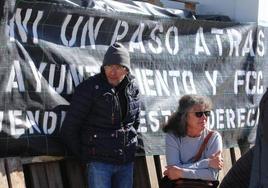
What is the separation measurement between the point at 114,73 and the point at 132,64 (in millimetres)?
700

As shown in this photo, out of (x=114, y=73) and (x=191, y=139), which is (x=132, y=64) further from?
(x=191, y=139)

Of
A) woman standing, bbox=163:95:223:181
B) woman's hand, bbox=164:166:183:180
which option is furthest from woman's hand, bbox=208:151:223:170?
woman's hand, bbox=164:166:183:180

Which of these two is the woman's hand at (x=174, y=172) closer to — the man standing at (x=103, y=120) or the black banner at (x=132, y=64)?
the man standing at (x=103, y=120)

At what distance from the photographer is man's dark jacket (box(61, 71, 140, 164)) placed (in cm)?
446

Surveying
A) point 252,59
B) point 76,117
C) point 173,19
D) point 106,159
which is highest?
point 173,19

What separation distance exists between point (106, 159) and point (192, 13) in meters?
2.34

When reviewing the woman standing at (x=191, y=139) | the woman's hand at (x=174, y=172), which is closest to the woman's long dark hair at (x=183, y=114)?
the woman standing at (x=191, y=139)

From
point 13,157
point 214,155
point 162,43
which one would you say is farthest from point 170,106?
point 13,157

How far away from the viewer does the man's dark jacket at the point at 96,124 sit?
4.46m

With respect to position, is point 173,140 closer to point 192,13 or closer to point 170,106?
Result: point 170,106

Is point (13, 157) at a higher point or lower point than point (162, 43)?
lower

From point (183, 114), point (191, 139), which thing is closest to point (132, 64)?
point (183, 114)

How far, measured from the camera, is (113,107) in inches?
178

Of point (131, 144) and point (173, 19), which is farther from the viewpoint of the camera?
point (173, 19)
